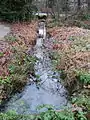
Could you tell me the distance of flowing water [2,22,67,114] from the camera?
677cm

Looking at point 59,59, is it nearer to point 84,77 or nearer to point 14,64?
point 14,64

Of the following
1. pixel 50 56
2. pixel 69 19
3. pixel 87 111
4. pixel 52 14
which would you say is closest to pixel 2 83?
Answer: pixel 87 111

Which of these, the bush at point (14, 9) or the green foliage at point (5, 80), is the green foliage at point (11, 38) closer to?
the green foliage at point (5, 80)

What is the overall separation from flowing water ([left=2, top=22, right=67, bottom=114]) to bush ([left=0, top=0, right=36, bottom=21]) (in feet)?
23.7

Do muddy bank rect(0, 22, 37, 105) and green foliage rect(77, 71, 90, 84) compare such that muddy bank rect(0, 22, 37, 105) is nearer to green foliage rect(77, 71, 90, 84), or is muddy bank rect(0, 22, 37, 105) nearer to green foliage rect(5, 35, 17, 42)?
green foliage rect(5, 35, 17, 42)

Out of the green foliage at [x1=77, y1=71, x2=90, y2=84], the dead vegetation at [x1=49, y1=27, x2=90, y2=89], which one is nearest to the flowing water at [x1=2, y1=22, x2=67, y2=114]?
the dead vegetation at [x1=49, y1=27, x2=90, y2=89]

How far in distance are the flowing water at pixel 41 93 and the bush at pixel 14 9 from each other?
7.21 m

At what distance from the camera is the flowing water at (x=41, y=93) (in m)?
6.77

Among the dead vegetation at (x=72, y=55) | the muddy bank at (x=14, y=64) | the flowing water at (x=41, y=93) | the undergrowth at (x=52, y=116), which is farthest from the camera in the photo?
the dead vegetation at (x=72, y=55)

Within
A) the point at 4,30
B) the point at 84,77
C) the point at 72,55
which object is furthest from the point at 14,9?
the point at 84,77

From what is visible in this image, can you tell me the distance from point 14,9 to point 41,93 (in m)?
10.7

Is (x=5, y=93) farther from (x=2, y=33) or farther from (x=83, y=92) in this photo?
(x=2, y=33)

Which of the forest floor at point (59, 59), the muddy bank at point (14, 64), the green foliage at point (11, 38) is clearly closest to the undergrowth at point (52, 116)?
the forest floor at point (59, 59)

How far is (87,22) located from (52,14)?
3.20m
